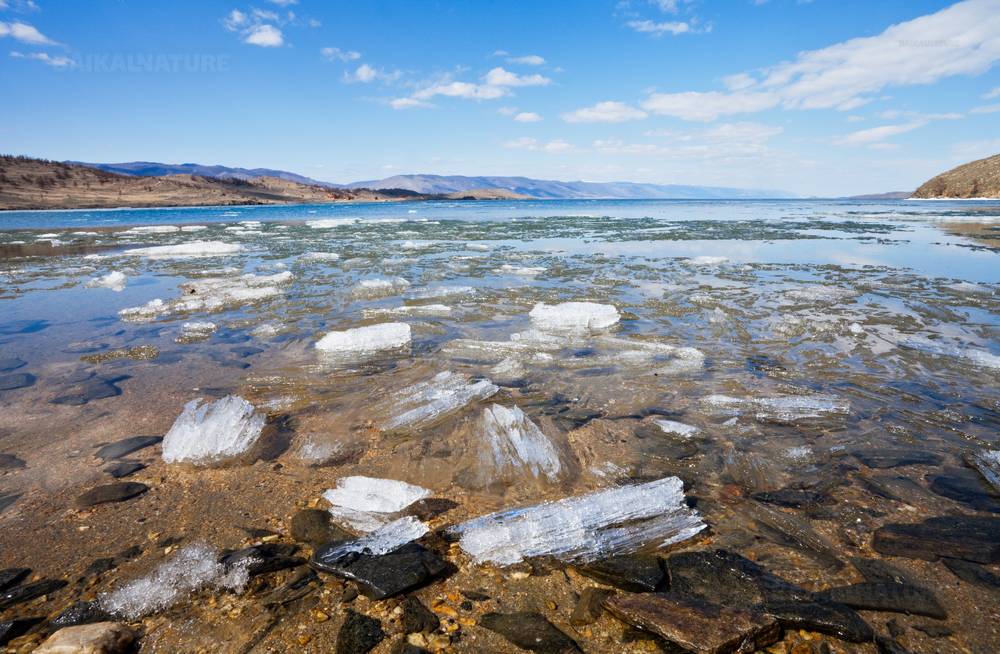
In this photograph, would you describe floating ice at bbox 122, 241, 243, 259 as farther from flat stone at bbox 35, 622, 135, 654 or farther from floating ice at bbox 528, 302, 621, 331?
flat stone at bbox 35, 622, 135, 654

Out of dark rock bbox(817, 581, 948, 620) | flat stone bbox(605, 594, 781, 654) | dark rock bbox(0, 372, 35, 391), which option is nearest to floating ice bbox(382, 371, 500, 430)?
flat stone bbox(605, 594, 781, 654)

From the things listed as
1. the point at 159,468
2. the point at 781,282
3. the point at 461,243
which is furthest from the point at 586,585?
the point at 461,243

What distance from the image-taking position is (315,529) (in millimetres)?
2018

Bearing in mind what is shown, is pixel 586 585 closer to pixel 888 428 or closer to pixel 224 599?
pixel 224 599

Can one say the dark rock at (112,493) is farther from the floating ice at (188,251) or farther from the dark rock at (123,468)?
the floating ice at (188,251)

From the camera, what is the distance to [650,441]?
108 inches

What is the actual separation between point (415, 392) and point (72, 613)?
6.77 feet

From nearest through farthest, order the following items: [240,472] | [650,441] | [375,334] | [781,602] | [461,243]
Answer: [781,602], [240,472], [650,441], [375,334], [461,243]

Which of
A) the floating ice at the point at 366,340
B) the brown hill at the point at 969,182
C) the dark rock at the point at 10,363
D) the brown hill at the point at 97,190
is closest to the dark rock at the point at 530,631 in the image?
the floating ice at the point at 366,340

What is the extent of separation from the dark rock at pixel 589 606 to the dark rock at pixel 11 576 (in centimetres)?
200

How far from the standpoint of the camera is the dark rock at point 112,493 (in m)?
2.19

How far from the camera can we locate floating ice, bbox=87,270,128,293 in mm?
7855

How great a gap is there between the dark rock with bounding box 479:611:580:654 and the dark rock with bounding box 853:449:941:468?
1.99m

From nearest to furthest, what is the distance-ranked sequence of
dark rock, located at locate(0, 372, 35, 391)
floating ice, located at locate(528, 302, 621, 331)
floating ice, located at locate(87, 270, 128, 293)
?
dark rock, located at locate(0, 372, 35, 391) < floating ice, located at locate(528, 302, 621, 331) < floating ice, located at locate(87, 270, 128, 293)
